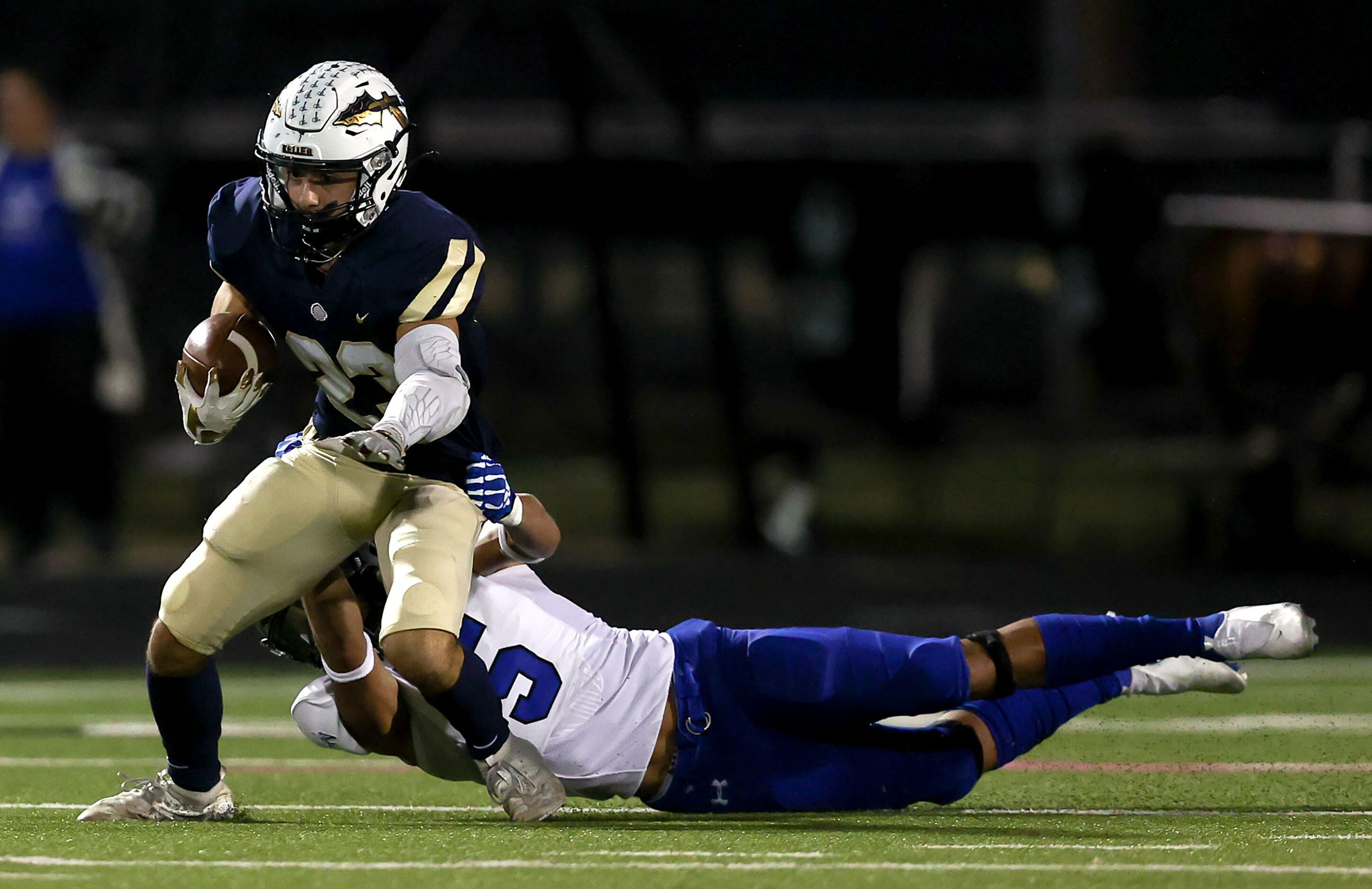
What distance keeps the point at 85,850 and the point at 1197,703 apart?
3.16 m

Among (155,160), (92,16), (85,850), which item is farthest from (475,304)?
(92,16)

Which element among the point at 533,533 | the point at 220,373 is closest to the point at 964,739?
the point at 533,533

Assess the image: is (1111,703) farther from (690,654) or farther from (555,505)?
(555,505)

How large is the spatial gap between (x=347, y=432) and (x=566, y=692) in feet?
2.03

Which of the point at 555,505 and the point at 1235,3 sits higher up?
the point at 1235,3

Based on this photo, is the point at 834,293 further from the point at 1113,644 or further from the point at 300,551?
the point at 300,551

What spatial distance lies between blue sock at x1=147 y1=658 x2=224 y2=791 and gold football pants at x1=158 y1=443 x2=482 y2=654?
0.28ft

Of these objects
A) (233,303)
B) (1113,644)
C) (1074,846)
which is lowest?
(1074,846)

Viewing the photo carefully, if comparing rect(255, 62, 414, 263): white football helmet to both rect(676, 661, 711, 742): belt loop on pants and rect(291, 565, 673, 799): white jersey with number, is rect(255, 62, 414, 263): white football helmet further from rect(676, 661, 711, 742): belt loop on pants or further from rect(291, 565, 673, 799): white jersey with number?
rect(676, 661, 711, 742): belt loop on pants

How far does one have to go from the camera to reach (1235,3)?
43.6 feet

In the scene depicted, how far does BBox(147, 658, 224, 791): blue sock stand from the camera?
354 centimetres

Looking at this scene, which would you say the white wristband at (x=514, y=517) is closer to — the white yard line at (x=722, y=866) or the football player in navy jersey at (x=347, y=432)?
the football player in navy jersey at (x=347, y=432)

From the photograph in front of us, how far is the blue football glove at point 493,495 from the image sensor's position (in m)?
3.63

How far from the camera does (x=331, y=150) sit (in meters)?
3.59
